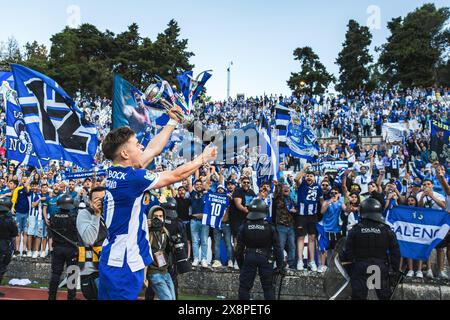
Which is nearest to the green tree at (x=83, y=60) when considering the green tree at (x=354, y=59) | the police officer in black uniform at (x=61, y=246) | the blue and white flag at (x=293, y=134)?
the green tree at (x=354, y=59)

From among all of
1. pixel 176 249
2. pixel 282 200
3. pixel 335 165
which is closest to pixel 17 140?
pixel 176 249

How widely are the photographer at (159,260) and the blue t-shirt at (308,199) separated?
12.8 ft

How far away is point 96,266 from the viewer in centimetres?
579

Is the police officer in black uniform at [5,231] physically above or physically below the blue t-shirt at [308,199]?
below

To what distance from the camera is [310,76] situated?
2522 inches

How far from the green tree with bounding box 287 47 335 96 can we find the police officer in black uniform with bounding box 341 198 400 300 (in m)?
55.8

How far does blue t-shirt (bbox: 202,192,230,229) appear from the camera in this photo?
11.2 metres

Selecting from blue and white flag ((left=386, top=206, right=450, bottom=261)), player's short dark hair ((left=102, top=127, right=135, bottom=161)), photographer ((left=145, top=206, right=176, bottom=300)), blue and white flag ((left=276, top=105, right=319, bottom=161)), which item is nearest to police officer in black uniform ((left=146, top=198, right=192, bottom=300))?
photographer ((left=145, top=206, right=176, bottom=300))

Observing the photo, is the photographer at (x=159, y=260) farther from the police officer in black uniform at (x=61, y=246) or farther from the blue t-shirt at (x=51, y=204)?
the blue t-shirt at (x=51, y=204)

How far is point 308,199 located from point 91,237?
18.5 ft

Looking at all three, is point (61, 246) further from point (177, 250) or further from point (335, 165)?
point (335, 165)

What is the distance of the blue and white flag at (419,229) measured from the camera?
9470 millimetres

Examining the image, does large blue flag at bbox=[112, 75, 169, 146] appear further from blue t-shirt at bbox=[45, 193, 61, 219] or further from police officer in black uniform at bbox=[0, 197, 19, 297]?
police officer in black uniform at bbox=[0, 197, 19, 297]
